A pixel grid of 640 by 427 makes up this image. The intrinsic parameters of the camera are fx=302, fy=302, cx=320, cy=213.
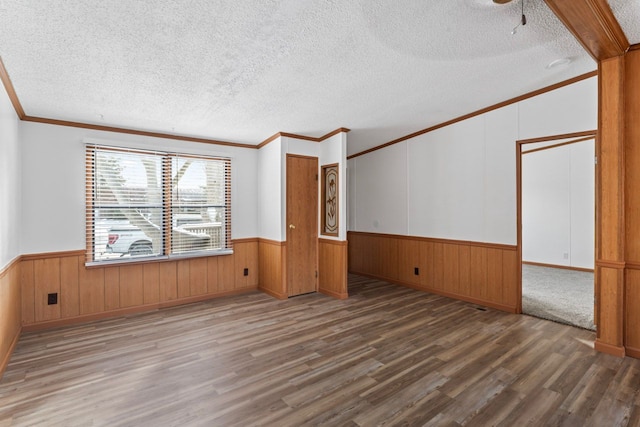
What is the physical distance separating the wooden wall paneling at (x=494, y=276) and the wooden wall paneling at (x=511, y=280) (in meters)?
0.04

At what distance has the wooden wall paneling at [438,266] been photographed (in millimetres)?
4637

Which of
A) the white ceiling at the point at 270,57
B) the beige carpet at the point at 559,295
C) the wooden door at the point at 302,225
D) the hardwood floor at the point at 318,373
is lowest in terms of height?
the hardwood floor at the point at 318,373

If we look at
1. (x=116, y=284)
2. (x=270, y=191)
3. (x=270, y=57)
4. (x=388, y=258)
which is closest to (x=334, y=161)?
(x=270, y=191)

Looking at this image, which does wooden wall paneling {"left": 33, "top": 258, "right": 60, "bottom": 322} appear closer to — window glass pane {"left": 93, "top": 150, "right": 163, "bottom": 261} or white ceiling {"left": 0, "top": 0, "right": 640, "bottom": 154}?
window glass pane {"left": 93, "top": 150, "right": 163, "bottom": 261}

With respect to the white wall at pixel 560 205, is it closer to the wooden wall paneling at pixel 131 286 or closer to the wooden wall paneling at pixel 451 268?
the wooden wall paneling at pixel 451 268

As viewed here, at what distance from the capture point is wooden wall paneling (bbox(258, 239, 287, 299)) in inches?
176

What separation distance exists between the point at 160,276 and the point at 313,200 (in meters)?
2.44

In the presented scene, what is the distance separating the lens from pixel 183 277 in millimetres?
4320

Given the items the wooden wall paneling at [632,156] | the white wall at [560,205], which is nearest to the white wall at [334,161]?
the wooden wall paneling at [632,156]

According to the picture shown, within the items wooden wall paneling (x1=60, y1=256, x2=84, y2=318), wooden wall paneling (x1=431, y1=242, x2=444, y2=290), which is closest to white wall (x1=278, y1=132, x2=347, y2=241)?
wooden wall paneling (x1=431, y1=242, x2=444, y2=290)

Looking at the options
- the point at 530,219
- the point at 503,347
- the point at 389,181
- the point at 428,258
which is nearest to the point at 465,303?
the point at 428,258

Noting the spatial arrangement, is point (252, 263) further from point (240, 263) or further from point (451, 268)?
point (451, 268)

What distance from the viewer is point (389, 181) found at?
545cm

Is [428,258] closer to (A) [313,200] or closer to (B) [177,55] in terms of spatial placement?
(A) [313,200]
